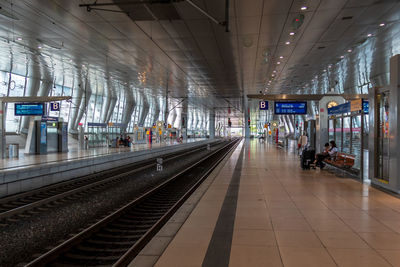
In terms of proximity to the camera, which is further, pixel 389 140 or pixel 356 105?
pixel 356 105

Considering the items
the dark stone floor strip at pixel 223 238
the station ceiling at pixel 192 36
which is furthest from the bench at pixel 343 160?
the dark stone floor strip at pixel 223 238

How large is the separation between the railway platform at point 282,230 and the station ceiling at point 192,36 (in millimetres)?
7081

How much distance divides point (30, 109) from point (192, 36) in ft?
44.6

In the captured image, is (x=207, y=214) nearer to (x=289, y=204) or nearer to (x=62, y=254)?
(x=289, y=204)

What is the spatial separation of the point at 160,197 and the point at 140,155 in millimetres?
15473

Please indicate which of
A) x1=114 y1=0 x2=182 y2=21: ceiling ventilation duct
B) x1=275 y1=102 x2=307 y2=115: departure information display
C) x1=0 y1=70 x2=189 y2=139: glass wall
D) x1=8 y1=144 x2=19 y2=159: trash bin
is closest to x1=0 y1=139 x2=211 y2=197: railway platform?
x1=8 y1=144 x2=19 y2=159: trash bin

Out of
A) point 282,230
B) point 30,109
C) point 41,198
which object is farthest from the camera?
point 30,109

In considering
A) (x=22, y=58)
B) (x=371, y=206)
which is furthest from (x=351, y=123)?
(x=22, y=58)

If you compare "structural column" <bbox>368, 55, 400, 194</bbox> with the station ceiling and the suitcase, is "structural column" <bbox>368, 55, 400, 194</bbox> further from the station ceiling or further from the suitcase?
the suitcase

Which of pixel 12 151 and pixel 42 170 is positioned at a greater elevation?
pixel 12 151

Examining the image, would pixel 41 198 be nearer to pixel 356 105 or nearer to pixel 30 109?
pixel 356 105

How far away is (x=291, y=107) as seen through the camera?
21.0m

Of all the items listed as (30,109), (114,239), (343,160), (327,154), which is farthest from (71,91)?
(114,239)

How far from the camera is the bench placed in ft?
39.9
